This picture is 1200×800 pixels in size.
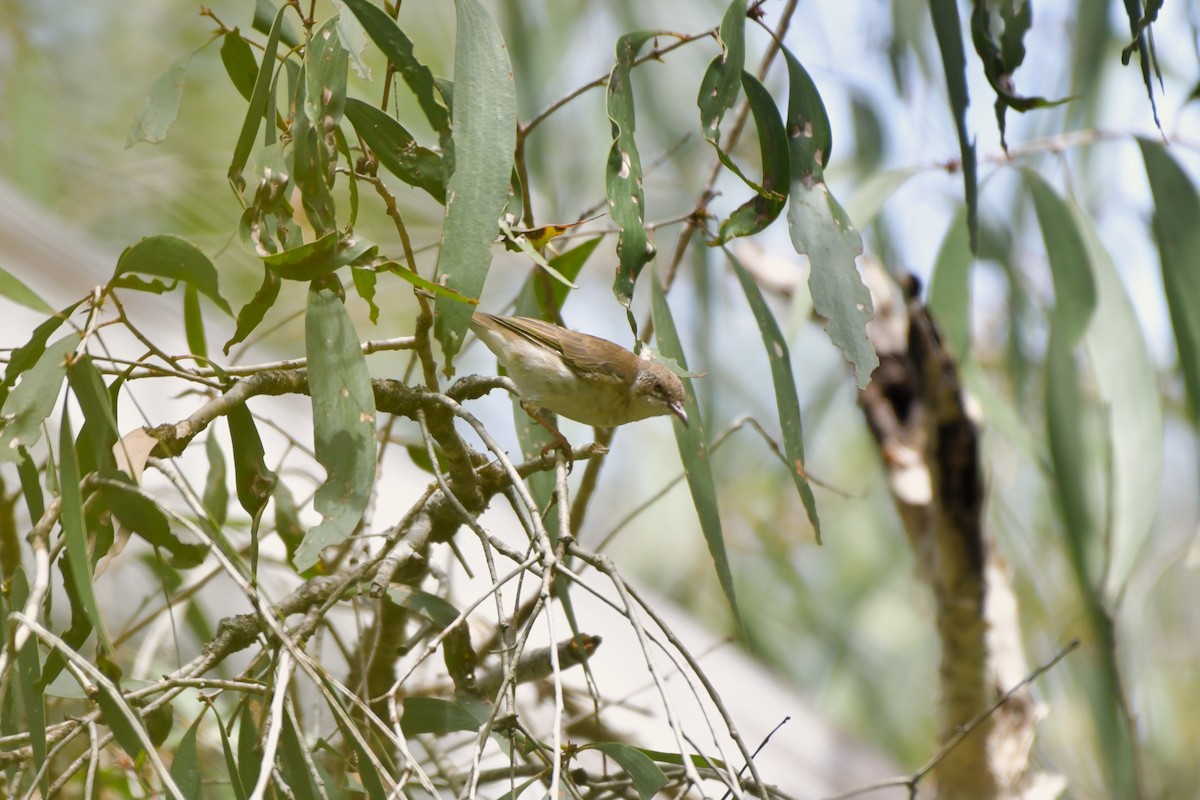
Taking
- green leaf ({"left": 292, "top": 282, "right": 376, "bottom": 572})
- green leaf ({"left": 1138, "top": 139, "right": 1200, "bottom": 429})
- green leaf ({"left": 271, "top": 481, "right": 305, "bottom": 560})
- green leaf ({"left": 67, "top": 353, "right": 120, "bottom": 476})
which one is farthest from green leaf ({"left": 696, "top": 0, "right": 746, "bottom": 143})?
green leaf ({"left": 1138, "top": 139, "right": 1200, "bottom": 429})

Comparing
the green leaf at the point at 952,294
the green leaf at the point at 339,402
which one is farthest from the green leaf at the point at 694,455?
the green leaf at the point at 952,294

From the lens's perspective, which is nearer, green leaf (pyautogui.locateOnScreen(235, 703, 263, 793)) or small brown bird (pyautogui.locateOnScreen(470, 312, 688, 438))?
green leaf (pyautogui.locateOnScreen(235, 703, 263, 793))

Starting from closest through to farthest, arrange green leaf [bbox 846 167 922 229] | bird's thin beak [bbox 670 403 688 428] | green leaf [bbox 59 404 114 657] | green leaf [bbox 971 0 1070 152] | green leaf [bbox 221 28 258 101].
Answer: green leaf [bbox 59 404 114 657], green leaf [bbox 221 28 258 101], green leaf [bbox 971 0 1070 152], bird's thin beak [bbox 670 403 688 428], green leaf [bbox 846 167 922 229]

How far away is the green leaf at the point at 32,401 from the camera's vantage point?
40.2 inches

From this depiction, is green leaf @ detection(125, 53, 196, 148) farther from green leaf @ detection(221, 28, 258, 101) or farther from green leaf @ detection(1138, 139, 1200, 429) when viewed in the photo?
green leaf @ detection(1138, 139, 1200, 429)

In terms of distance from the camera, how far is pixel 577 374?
1.89 m

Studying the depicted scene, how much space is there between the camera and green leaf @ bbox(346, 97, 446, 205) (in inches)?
45.6

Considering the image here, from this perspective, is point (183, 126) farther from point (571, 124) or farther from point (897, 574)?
point (897, 574)

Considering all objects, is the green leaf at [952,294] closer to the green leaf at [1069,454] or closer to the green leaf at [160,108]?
the green leaf at [1069,454]

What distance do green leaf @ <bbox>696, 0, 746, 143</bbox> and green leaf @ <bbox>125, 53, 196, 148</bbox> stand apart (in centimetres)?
60

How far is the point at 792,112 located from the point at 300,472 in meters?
1.03

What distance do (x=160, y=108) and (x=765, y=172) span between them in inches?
28.4

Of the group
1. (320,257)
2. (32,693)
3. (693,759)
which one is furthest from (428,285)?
(693,759)

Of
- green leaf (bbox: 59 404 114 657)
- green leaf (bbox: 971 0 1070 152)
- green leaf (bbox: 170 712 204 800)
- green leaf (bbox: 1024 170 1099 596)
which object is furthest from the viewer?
green leaf (bbox: 1024 170 1099 596)
